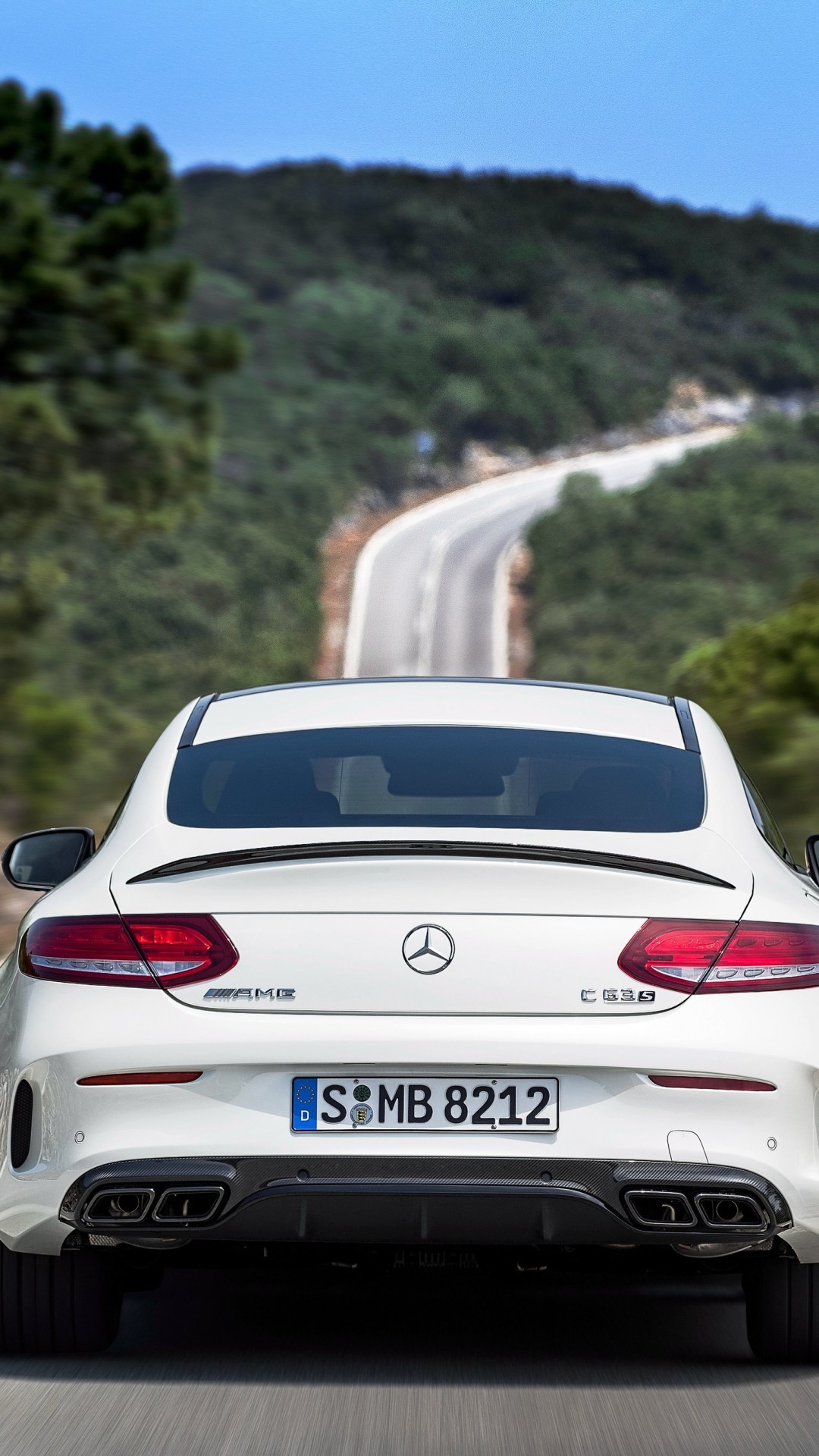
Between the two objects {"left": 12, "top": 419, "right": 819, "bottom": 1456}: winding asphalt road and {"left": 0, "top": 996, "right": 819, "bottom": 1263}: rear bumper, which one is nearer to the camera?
{"left": 12, "top": 419, "right": 819, "bottom": 1456}: winding asphalt road

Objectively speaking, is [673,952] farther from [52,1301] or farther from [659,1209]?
[52,1301]

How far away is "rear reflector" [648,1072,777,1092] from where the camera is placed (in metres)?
3.61

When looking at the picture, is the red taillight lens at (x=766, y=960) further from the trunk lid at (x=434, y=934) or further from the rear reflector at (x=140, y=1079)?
the rear reflector at (x=140, y=1079)

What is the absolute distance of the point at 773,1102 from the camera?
3654mm

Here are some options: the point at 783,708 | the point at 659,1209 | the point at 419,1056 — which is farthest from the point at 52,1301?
the point at 783,708

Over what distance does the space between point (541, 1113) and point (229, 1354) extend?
1.00 m

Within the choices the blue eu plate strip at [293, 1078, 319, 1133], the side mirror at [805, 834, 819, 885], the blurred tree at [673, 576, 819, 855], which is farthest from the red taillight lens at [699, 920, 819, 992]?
the blurred tree at [673, 576, 819, 855]

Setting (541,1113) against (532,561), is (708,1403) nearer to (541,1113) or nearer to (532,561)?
(541,1113)

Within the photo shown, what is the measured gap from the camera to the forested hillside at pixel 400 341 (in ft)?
226

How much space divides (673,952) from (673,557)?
6826 centimetres

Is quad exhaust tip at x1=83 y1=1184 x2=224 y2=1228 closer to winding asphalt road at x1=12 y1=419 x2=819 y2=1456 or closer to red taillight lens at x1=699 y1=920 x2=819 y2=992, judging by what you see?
winding asphalt road at x1=12 y1=419 x2=819 y2=1456

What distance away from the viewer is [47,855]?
4918 millimetres

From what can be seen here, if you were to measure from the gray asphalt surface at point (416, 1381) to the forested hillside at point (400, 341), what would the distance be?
43454mm

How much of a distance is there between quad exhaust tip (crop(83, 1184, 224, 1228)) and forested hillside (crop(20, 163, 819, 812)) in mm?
44205
